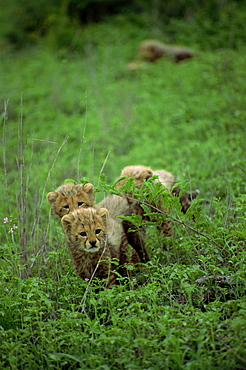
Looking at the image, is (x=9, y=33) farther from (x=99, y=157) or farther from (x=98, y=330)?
(x=98, y=330)

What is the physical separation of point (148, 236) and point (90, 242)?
1.40m

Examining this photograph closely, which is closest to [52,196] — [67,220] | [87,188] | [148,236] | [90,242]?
A: [87,188]

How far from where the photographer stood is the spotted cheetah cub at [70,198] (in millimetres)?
5250

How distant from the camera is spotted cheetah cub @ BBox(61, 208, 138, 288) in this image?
435 centimetres

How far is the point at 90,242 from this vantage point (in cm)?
430

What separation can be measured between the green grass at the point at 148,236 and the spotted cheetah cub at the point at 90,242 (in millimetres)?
162

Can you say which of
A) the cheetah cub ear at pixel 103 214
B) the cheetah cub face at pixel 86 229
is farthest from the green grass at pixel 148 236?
the cheetah cub ear at pixel 103 214

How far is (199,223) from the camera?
4.47 metres

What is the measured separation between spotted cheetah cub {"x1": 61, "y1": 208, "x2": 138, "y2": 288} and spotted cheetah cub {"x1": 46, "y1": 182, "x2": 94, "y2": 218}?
28.6 inches

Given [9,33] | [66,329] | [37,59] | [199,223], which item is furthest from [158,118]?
[9,33]

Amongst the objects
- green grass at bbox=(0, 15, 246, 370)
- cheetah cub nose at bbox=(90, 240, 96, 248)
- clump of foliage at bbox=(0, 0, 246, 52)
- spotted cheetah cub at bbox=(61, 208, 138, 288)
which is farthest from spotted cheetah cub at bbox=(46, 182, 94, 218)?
clump of foliage at bbox=(0, 0, 246, 52)

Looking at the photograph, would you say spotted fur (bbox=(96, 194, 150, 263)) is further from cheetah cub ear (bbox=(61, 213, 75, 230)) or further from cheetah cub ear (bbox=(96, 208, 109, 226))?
cheetah cub ear (bbox=(61, 213, 75, 230))

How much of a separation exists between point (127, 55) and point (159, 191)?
11806 mm

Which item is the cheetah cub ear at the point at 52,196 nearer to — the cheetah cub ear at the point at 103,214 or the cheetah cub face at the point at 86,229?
the cheetah cub face at the point at 86,229
